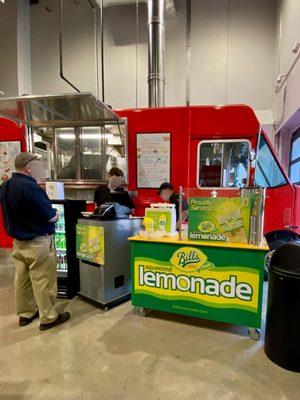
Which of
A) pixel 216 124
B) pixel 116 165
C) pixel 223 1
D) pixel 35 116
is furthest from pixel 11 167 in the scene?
pixel 223 1

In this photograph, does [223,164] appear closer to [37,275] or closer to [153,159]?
[153,159]

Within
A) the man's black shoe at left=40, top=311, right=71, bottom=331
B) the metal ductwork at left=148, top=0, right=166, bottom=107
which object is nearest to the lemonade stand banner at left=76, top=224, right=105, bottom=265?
the man's black shoe at left=40, top=311, right=71, bottom=331

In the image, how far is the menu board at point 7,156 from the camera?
194 inches

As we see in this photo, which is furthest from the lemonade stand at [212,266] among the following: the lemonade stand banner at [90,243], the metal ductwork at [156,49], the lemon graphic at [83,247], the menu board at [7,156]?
the metal ductwork at [156,49]

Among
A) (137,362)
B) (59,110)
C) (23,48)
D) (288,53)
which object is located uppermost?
(23,48)

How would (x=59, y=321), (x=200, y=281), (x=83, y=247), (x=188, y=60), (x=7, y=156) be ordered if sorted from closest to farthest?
(x=200, y=281) → (x=59, y=321) → (x=83, y=247) → (x=7, y=156) → (x=188, y=60)

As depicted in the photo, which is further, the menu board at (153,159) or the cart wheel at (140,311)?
the menu board at (153,159)

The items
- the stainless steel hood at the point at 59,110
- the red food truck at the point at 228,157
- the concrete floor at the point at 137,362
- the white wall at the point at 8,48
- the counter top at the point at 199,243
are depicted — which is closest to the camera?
the concrete floor at the point at 137,362

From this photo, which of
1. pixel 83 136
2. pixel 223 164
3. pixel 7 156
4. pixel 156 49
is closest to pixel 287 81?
pixel 156 49

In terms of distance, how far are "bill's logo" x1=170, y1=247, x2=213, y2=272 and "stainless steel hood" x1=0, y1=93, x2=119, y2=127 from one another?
224 centimetres

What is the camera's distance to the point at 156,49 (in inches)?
213

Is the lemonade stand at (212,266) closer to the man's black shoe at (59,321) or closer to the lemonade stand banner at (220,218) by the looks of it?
the lemonade stand banner at (220,218)

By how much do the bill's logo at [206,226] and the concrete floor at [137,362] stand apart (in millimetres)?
1035

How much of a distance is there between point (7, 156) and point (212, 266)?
178 inches
